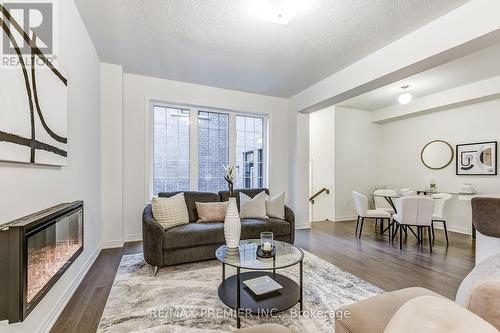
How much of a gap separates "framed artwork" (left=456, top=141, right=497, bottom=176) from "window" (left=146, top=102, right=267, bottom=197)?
12.9 ft

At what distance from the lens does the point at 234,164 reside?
4.73 meters

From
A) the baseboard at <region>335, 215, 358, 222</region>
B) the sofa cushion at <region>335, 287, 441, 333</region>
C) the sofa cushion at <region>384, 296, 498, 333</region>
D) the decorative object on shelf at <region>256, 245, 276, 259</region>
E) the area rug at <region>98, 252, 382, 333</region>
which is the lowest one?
the baseboard at <region>335, 215, 358, 222</region>

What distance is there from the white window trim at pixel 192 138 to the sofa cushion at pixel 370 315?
3.54m

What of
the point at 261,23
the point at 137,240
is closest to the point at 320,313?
the point at 261,23

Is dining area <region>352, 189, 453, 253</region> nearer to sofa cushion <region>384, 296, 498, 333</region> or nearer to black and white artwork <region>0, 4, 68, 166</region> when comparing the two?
sofa cushion <region>384, 296, 498, 333</region>

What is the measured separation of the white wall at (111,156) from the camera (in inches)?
141

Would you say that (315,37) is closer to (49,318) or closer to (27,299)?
(27,299)

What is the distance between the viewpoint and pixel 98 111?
3.43 metres

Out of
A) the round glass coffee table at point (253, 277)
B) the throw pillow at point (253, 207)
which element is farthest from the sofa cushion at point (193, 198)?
the round glass coffee table at point (253, 277)

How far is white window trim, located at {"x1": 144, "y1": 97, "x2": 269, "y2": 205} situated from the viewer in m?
4.00

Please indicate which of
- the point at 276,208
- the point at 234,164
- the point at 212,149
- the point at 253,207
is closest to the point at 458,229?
the point at 276,208

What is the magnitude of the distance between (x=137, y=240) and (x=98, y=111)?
2.09 m

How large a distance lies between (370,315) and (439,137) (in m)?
5.46

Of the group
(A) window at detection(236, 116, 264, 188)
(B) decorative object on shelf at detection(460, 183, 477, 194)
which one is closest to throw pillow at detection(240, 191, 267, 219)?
(A) window at detection(236, 116, 264, 188)
